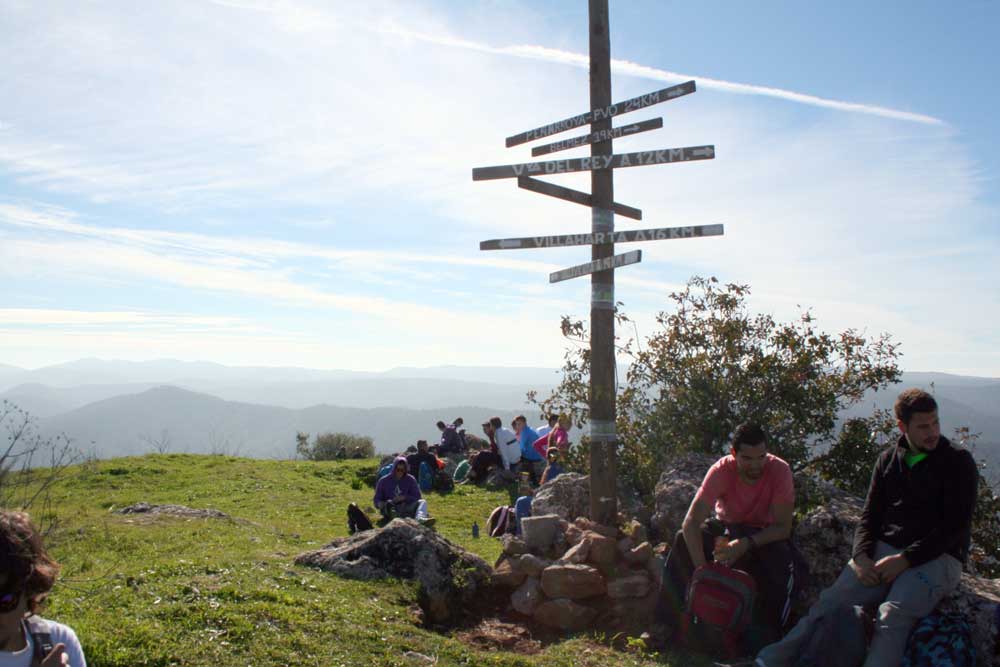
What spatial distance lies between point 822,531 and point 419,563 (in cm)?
365

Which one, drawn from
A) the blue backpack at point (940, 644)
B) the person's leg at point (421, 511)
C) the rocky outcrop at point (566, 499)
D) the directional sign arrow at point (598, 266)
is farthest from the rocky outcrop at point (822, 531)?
the person's leg at point (421, 511)

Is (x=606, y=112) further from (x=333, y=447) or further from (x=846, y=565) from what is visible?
(x=333, y=447)

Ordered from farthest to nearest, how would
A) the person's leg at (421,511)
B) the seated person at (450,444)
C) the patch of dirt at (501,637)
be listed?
the seated person at (450,444)
the person's leg at (421,511)
the patch of dirt at (501,637)

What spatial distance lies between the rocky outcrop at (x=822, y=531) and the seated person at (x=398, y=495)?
211 inches

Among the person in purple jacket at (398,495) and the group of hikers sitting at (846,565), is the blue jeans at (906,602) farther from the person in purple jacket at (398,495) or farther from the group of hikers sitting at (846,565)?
the person in purple jacket at (398,495)

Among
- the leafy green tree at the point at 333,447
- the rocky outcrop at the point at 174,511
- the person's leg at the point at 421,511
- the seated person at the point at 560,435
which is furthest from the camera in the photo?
the leafy green tree at the point at 333,447

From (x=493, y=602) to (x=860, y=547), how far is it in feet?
11.4

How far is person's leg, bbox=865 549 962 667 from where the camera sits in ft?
15.4

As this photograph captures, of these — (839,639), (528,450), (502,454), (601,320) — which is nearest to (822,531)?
(839,639)

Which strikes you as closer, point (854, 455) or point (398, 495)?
point (854, 455)

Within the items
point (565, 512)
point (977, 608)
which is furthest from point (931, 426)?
point (565, 512)

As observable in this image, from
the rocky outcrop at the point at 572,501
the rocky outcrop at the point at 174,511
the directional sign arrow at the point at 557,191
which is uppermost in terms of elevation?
the directional sign arrow at the point at 557,191

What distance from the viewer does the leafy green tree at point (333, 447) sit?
27.7 m

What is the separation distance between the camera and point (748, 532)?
5.83 metres
